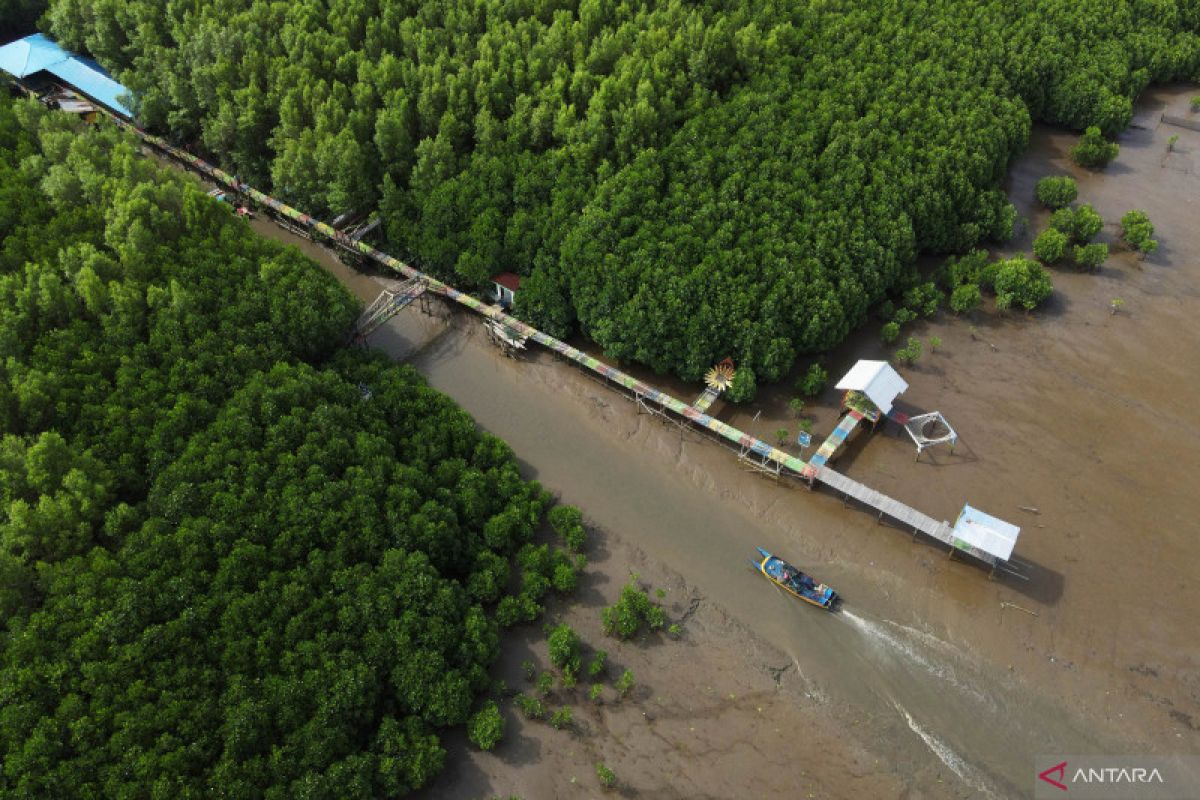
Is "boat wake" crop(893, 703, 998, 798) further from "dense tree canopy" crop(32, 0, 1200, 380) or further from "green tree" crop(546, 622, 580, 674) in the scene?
"dense tree canopy" crop(32, 0, 1200, 380)

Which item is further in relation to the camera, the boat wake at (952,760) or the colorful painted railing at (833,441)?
the colorful painted railing at (833,441)

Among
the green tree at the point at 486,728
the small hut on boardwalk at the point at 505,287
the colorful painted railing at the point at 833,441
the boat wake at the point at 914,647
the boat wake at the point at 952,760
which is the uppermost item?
the small hut on boardwalk at the point at 505,287

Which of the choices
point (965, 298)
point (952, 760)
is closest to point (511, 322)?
point (965, 298)

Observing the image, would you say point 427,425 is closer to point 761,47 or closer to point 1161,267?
point 761,47

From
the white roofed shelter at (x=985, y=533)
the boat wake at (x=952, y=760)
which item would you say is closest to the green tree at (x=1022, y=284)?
the white roofed shelter at (x=985, y=533)

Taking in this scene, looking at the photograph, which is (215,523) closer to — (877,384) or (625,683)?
(625,683)

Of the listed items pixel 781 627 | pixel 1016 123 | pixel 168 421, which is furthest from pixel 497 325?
pixel 1016 123

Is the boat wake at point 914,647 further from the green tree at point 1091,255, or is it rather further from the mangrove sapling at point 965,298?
the green tree at point 1091,255
